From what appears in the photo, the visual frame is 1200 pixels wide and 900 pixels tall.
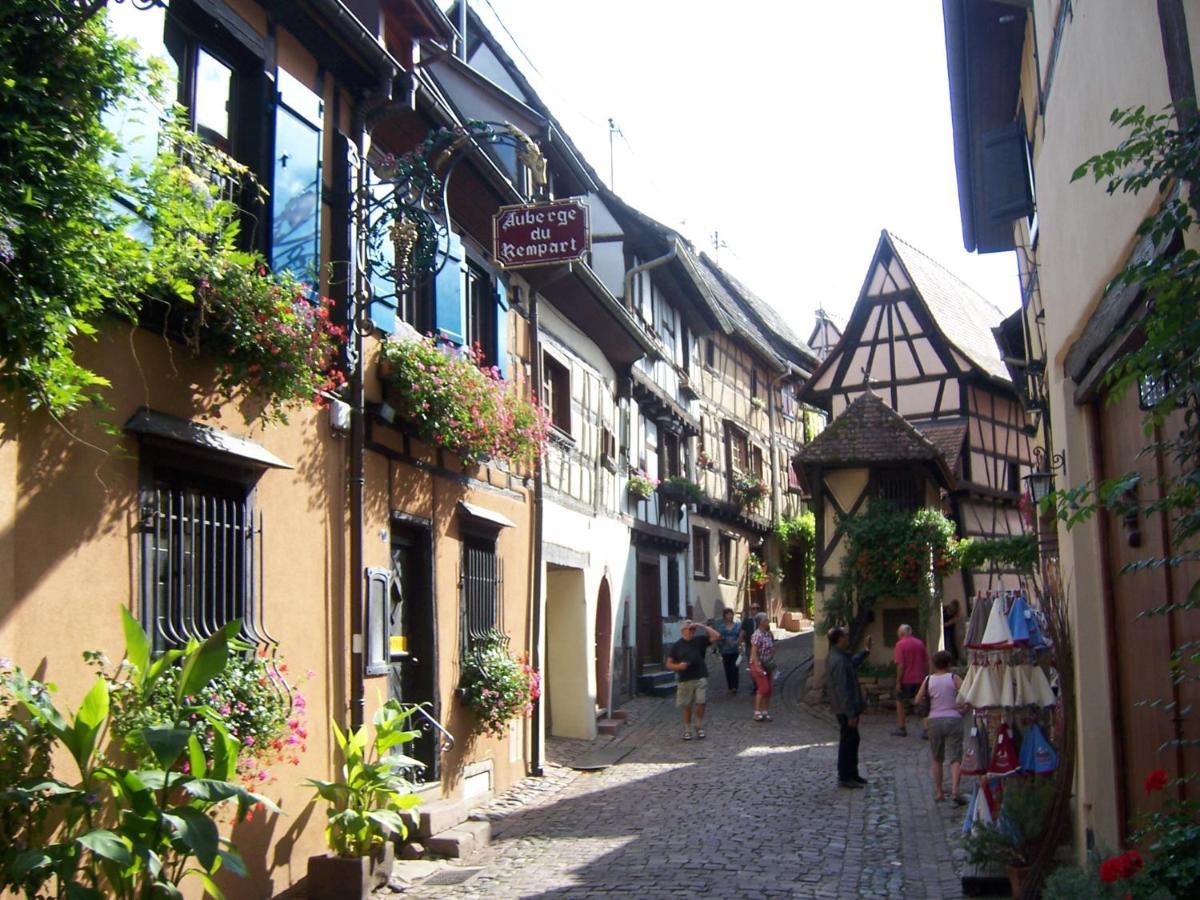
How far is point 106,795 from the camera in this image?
19.6 ft

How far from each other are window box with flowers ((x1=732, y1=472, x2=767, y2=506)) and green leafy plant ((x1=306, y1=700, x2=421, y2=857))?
1995cm

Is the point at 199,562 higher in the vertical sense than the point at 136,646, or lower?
higher

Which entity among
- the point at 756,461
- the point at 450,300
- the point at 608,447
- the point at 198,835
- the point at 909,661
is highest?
the point at 756,461

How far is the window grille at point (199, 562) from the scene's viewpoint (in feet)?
21.7

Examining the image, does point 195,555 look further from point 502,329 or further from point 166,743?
point 502,329

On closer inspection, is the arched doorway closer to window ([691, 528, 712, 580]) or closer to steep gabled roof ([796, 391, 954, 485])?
steep gabled roof ([796, 391, 954, 485])

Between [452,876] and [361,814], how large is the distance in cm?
112

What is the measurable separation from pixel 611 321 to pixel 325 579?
8827 millimetres

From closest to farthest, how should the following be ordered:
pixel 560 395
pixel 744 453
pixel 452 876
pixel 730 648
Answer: pixel 452 876 < pixel 560 395 < pixel 730 648 < pixel 744 453

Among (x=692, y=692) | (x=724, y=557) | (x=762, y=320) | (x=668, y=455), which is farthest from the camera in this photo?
(x=762, y=320)

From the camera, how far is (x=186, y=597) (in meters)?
6.90

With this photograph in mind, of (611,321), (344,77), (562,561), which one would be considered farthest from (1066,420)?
(611,321)

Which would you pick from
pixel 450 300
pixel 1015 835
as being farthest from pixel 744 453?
pixel 1015 835

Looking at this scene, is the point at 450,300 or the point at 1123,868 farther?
the point at 450,300
